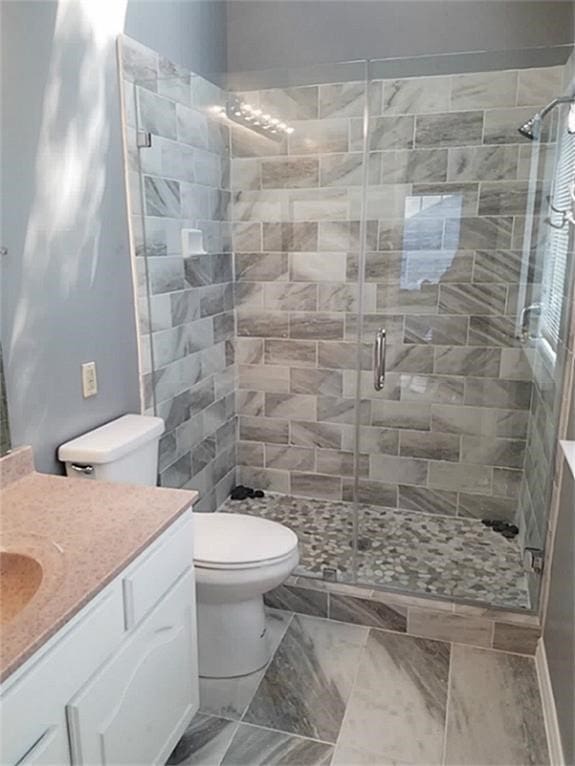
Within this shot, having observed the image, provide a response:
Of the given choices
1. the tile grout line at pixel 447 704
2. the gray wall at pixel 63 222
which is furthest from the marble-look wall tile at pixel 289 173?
the tile grout line at pixel 447 704

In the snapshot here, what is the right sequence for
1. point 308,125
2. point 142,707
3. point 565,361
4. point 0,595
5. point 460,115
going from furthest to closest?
point 308,125
point 460,115
point 565,361
point 142,707
point 0,595

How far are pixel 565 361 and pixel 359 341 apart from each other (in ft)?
3.77

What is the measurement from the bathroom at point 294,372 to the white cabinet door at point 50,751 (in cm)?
1

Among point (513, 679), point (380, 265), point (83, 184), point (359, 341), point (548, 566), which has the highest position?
point (83, 184)

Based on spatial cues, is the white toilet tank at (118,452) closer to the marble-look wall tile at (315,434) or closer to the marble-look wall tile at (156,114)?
the marble-look wall tile at (156,114)

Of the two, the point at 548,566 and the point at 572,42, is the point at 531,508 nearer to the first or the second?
the point at 548,566

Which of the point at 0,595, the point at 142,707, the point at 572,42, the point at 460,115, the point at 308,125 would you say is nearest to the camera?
the point at 0,595

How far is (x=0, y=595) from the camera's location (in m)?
1.27

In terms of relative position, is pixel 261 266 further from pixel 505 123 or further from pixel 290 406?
pixel 505 123

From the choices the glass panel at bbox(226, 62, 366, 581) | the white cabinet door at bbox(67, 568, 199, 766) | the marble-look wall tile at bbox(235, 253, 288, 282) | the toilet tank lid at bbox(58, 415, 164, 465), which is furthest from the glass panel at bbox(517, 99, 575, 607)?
the toilet tank lid at bbox(58, 415, 164, 465)

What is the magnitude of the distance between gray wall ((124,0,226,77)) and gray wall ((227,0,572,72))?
0.38 ft

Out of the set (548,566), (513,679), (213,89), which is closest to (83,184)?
(213,89)

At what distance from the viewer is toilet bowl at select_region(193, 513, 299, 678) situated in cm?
192

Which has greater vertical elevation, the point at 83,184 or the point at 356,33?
the point at 356,33
